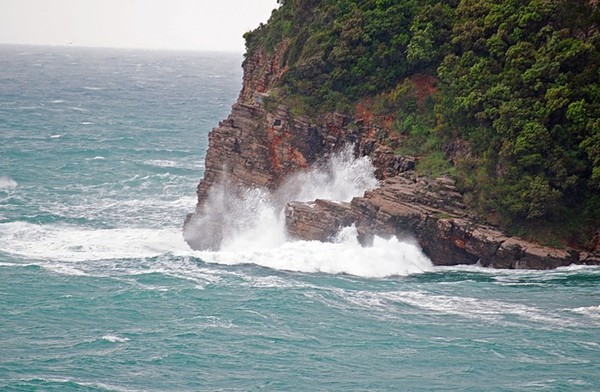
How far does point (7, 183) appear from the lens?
305 feet

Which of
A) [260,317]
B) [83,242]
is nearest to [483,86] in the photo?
[260,317]

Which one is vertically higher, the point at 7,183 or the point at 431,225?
the point at 431,225

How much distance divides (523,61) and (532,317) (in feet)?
62.6

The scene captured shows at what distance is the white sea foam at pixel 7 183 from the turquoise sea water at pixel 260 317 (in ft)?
29.8

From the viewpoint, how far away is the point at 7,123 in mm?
130500

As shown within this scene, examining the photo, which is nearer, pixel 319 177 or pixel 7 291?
pixel 7 291

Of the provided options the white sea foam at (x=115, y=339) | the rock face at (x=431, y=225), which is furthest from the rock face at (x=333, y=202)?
the white sea foam at (x=115, y=339)

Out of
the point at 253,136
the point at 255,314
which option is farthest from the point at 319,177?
the point at 255,314

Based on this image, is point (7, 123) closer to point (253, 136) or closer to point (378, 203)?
point (253, 136)

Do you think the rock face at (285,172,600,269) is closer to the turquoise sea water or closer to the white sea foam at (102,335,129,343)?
the turquoise sea water

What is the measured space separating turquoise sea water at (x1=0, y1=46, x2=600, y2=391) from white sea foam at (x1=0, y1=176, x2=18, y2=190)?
9097 mm

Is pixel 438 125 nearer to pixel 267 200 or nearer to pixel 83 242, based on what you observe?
pixel 267 200

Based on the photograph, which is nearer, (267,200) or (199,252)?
(199,252)

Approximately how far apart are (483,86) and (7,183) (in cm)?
4490
